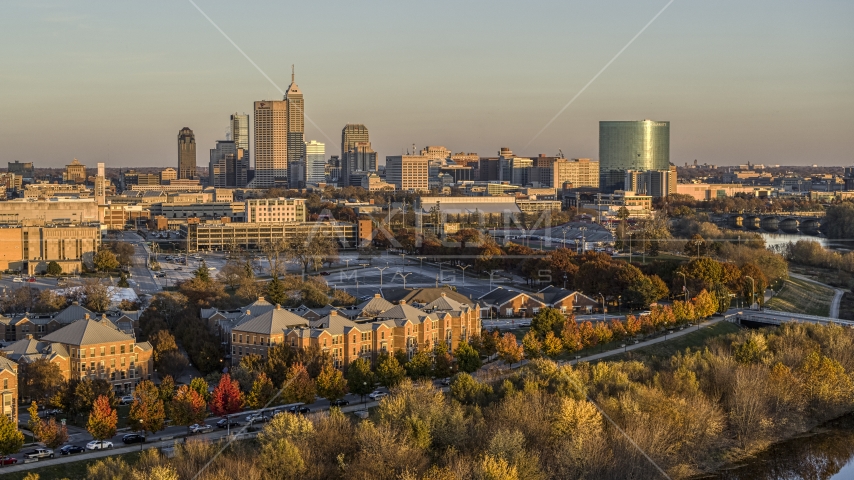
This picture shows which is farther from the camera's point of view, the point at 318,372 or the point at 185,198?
the point at 185,198

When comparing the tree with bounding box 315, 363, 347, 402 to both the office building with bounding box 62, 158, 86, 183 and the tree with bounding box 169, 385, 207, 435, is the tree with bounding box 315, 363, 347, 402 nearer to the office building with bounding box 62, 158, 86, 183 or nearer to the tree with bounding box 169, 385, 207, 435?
the tree with bounding box 169, 385, 207, 435

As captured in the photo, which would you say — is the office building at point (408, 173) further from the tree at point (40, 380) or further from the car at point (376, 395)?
the tree at point (40, 380)

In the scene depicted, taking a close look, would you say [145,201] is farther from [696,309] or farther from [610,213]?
[696,309]

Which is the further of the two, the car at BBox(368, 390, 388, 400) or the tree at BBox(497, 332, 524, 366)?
the tree at BBox(497, 332, 524, 366)

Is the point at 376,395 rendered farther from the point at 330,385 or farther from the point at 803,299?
the point at 803,299

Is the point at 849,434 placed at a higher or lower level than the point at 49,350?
lower

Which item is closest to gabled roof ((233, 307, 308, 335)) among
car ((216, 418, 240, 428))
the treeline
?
car ((216, 418, 240, 428))

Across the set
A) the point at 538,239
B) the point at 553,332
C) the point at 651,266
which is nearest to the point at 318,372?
the point at 553,332
